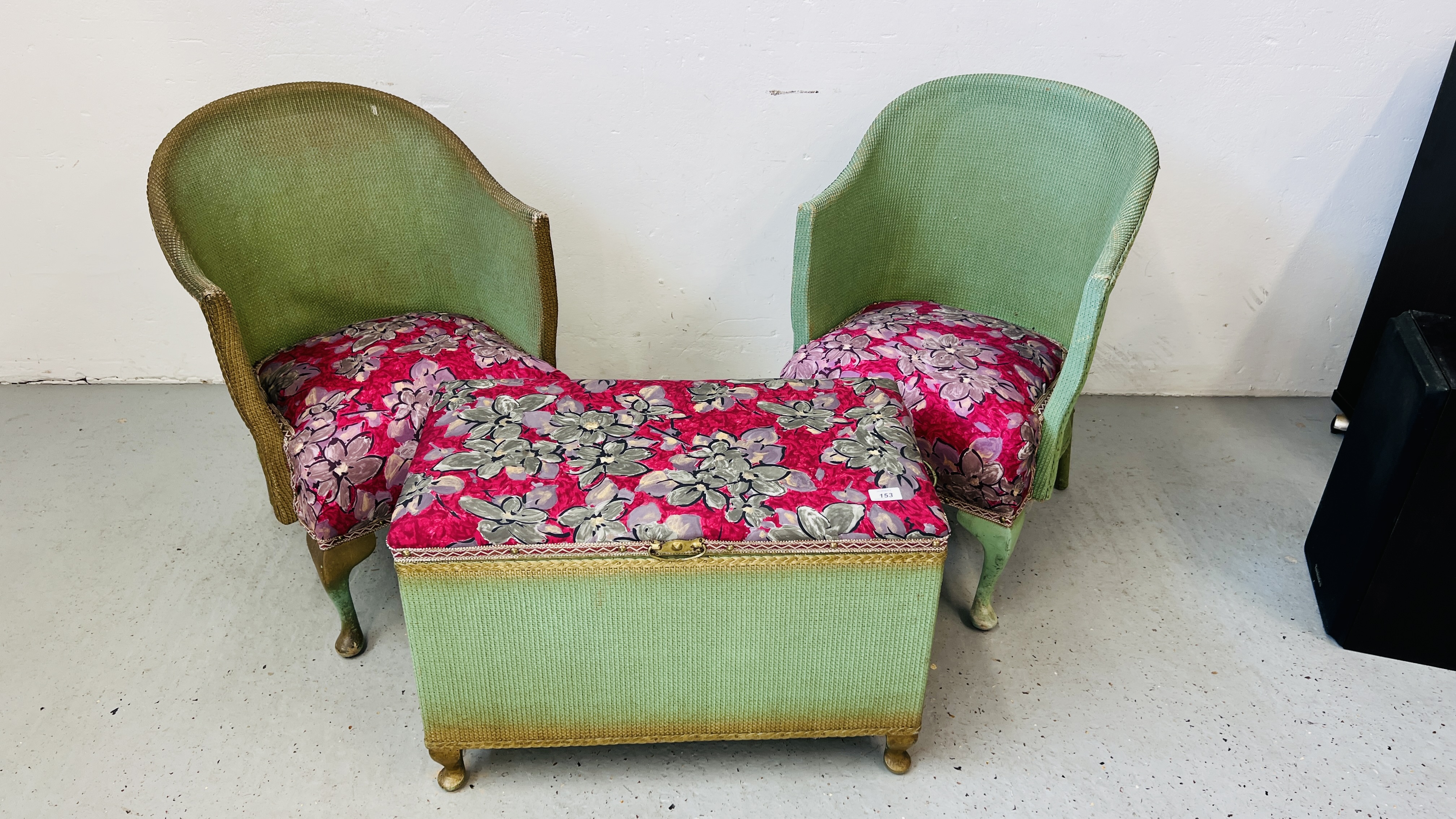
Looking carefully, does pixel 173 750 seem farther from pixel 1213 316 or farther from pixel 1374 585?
pixel 1213 316

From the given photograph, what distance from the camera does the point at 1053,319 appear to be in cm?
198

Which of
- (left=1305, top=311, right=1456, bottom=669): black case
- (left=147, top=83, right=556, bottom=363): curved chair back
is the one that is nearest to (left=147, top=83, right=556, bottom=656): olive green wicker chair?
(left=147, top=83, right=556, bottom=363): curved chair back

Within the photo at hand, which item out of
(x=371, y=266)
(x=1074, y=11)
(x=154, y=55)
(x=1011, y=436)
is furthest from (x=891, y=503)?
(x=154, y=55)

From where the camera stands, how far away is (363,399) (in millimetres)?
1652

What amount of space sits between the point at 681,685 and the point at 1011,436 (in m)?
0.67

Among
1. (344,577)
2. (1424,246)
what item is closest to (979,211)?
(1424,246)

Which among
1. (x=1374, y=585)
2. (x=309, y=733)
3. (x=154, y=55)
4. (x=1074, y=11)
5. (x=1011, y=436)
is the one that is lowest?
(x=309, y=733)

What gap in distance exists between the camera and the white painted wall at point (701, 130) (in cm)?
212

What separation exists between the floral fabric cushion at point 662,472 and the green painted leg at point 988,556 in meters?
0.28

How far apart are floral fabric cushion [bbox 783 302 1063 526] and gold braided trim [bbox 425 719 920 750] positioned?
0.41 metres

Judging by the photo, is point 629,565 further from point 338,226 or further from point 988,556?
point 338,226

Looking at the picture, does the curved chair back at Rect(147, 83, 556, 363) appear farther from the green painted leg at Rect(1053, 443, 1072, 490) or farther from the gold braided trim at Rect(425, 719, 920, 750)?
the green painted leg at Rect(1053, 443, 1072, 490)

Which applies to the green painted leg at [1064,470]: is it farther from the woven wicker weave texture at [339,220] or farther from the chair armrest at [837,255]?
the woven wicker weave texture at [339,220]

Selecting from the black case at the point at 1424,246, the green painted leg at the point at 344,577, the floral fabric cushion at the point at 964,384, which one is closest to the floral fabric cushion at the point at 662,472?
the floral fabric cushion at the point at 964,384
